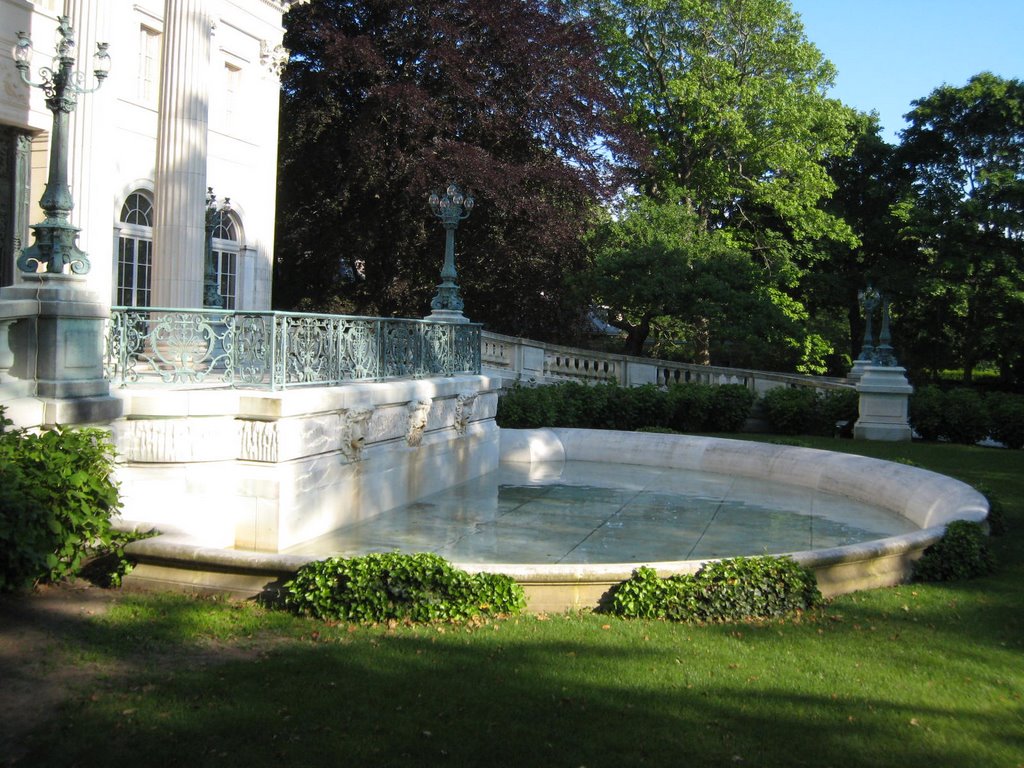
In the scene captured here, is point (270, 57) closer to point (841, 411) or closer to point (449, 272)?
point (449, 272)

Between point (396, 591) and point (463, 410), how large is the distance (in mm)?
6873

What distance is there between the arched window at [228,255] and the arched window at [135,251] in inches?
96.2

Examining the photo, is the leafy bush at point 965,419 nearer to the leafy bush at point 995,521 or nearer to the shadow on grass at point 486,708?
the leafy bush at point 995,521

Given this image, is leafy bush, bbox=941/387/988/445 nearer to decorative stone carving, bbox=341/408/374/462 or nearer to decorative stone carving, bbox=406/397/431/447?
decorative stone carving, bbox=406/397/431/447

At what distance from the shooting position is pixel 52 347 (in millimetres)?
7578

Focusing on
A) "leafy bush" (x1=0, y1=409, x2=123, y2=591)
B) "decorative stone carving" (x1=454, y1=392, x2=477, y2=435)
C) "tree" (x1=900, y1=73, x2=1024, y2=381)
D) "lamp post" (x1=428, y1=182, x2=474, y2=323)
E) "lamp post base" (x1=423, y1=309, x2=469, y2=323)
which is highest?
"tree" (x1=900, y1=73, x2=1024, y2=381)

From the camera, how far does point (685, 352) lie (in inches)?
1368

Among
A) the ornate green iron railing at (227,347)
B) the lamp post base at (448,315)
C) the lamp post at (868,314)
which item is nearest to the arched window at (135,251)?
the lamp post base at (448,315)

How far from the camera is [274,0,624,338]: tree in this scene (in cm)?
2489

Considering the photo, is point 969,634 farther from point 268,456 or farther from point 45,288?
point 45,288

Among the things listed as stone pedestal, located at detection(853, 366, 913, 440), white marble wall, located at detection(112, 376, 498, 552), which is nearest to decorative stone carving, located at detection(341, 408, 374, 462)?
white marble wall, located at detection(112, 376, 498, 552)

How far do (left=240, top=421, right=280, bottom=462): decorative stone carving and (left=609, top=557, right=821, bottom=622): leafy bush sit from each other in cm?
351

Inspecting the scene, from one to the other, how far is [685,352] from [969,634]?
93.0 ft

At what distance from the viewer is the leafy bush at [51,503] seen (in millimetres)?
6050
